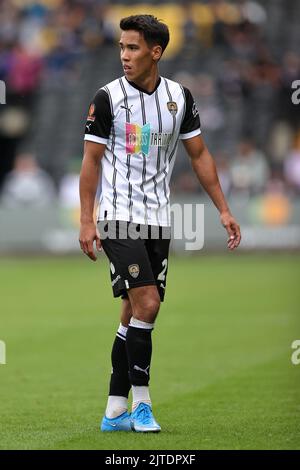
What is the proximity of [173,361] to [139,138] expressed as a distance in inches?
162

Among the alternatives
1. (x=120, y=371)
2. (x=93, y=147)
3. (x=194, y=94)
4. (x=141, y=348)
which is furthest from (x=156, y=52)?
(x=194, y=94)

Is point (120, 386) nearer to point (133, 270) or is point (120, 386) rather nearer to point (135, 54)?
point (133, 270)

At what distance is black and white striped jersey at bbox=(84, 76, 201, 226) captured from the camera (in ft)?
23.0

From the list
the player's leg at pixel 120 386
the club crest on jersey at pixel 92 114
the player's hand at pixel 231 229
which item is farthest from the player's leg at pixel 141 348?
the club crest on jersey at pixel 92 114

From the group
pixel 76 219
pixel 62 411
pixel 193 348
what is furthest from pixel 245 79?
pixel 62 411

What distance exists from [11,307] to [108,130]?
8738 mm

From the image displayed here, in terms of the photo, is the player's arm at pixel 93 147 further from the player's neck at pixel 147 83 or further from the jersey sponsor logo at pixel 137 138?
the player's neck at pixel 147 83

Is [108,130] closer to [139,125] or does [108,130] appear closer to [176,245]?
[139,125]

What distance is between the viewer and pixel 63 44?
2895 centimetres

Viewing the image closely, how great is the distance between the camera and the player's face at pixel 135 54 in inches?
276

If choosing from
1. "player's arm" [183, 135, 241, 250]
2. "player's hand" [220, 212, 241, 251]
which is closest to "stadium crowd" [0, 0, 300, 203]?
"player's arm" [183, 135, 241, 250]

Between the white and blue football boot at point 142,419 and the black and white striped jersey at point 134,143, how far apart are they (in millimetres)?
1143

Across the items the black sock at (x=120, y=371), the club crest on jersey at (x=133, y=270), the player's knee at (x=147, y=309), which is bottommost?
the black sock at (x=120, y=371)

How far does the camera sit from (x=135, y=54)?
7.02 meters
